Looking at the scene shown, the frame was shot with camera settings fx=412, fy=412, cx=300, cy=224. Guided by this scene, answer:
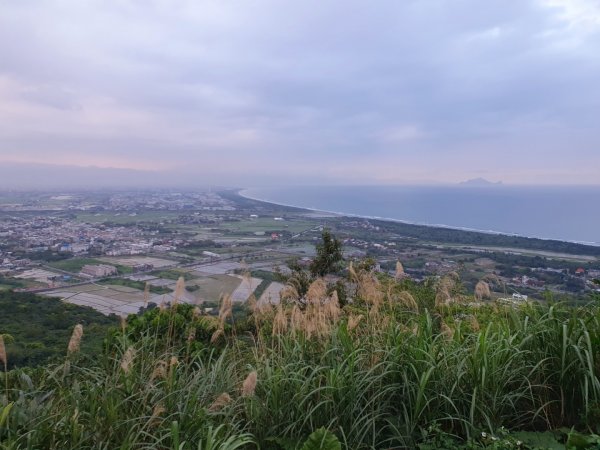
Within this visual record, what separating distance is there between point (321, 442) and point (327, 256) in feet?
23.6

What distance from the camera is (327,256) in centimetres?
910

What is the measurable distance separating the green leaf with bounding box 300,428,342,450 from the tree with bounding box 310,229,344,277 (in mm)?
7096

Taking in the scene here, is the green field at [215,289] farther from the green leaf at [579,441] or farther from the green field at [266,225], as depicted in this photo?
the green field at [266,225]

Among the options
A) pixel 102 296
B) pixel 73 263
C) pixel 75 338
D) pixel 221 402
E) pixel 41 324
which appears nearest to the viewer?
pixel 221 402

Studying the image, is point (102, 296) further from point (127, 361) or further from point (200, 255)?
point (127, 361)

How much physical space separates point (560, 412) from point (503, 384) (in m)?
0.50

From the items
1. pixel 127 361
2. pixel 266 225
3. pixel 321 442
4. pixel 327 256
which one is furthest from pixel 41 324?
pixel 266 225

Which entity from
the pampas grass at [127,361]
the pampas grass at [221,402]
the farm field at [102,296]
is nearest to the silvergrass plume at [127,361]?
the pampas grass at [127,361]

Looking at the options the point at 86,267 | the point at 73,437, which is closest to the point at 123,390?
the point at 73,437

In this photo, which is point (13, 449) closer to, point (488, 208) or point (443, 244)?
point (443, 244)

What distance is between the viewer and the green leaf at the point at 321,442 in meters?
1.95

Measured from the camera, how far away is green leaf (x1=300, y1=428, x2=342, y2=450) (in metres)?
1.95

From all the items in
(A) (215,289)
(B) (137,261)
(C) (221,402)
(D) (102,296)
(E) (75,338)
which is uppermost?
(E) (75,338)

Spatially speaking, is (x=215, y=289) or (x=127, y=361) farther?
(x=215, y=289)
